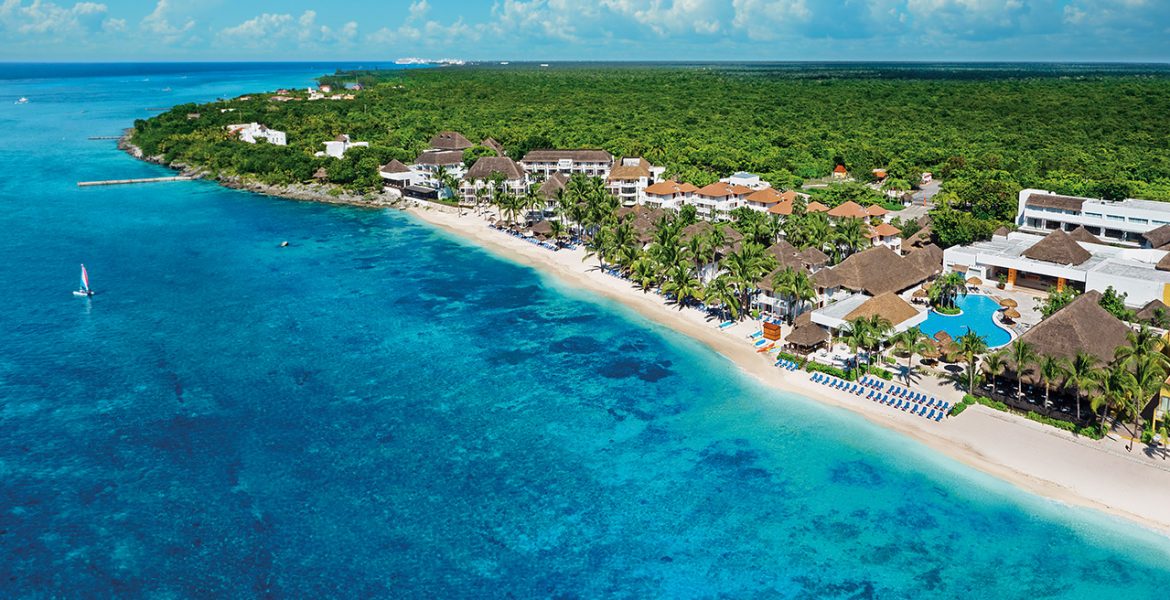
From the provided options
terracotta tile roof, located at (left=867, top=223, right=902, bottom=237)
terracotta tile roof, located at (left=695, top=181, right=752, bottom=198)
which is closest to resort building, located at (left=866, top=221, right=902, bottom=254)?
terracotta tile roof, located at (left=867, top=223, right=902, bottom=237)

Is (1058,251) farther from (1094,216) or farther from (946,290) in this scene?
(1094,216)

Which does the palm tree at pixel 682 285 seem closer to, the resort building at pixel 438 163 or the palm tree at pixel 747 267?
the palm tree at pixel 747 267

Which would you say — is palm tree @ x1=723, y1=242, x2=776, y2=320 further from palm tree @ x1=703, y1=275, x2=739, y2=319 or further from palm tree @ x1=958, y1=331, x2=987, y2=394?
palm tree @ x1=958, y1=331, x2=987, y2=394

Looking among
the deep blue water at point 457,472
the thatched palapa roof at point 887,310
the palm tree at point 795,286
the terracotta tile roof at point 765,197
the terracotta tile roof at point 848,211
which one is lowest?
the deep blue water at point 457,472

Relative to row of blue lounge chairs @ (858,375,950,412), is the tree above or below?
above

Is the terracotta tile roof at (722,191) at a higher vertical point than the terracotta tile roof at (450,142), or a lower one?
lower

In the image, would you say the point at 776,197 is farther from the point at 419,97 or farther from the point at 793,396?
the point at 419,97

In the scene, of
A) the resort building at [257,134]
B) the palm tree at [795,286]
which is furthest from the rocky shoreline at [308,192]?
the palm tree at [795,286]

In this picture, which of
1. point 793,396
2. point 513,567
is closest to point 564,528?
point 513,567
